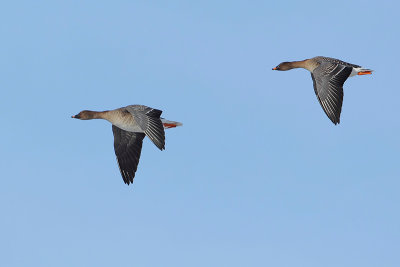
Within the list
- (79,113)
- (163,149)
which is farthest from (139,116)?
(79,113)

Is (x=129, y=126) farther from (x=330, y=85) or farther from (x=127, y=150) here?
(x=330, y=85)

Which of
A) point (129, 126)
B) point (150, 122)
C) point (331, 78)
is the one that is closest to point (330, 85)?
point (331, 78)

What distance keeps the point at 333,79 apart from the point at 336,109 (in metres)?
1.99

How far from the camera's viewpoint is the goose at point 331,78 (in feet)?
114

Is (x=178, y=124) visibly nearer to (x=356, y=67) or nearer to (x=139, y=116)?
(x=139, y=116)

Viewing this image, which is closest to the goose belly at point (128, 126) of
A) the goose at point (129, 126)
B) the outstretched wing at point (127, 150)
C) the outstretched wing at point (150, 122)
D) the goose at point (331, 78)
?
the goose at point (129, 126)

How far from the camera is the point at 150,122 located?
33.3 metres

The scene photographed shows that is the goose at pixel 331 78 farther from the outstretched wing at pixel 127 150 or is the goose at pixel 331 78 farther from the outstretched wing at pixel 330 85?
the outstretched wing at pixel 127 150

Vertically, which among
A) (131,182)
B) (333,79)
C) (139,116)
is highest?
(333,79)

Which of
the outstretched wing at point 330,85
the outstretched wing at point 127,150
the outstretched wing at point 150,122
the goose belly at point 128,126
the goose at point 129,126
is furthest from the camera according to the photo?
the outstretched wing at point 127,150

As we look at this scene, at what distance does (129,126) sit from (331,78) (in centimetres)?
961

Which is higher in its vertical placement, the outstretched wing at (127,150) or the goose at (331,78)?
the goose at (331,78)

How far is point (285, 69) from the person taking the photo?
139 ft

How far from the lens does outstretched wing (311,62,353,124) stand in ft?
114
